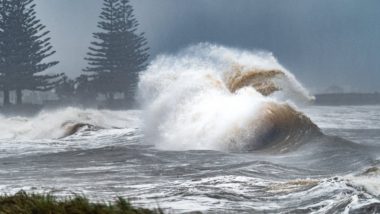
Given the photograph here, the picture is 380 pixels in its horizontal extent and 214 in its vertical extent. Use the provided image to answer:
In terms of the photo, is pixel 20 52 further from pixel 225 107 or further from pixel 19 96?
pixel 225 107

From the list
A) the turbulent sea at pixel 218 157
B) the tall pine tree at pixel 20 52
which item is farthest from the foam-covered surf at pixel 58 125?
the tall pine tree at pixel 20 52

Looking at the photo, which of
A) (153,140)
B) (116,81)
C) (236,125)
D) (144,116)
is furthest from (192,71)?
(116,81)

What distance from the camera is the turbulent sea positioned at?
8.77 metres

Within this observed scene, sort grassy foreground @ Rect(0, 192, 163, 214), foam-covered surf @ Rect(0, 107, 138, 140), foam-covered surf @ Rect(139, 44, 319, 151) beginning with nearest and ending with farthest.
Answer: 1. grassy foreground @ Rect(0, 192, 163, 214)
2. foam-covered surf @ Rect(139, 44, 319, 151)
3. foam-covered surf @ Rect(0, 107, 138, 140)

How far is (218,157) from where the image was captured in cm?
1520

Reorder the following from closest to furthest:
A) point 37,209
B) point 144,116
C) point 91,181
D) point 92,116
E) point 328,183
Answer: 1. point 37,209
2. point 328,183
3. point 91,181
4. point 144,116
5. point 92,116

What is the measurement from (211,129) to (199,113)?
7.60ft

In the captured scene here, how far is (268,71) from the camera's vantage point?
27.2 metres

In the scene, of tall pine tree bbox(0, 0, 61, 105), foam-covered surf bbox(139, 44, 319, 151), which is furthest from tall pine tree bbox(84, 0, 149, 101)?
foam-covered surf bbox(139, 44, 319, 151)

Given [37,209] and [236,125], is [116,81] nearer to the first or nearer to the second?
[236,125]

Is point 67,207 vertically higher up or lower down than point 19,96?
lower down

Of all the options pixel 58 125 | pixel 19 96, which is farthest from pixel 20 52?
pixel 58 125

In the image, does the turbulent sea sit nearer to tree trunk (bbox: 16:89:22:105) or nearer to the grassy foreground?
the grassy foreground

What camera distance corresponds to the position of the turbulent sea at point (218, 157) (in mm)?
8773
